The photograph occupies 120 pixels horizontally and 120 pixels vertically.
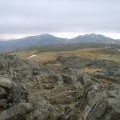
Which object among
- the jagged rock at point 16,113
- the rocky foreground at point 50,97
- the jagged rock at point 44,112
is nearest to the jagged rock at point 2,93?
the rocky foreground at point 50,97

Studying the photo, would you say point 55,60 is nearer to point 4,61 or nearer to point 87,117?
point 4,61

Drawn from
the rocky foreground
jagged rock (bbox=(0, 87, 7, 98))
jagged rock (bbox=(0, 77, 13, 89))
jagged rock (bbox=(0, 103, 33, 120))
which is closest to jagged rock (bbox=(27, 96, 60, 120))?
the rocky foreground

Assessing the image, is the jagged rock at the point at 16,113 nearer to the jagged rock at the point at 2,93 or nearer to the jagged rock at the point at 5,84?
the jagged rock at the point at 2,93

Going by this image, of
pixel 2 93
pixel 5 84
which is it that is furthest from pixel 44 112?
pixel 5 84

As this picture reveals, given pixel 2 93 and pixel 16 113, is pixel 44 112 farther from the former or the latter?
pixel 2 93

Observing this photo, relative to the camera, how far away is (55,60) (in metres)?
130

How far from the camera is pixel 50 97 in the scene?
3569 cm

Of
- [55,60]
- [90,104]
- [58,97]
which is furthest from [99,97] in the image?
[55,60]

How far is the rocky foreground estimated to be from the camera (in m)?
28.3

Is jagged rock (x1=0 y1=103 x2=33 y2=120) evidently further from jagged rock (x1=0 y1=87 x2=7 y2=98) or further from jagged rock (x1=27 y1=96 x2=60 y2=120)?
jagged rock (x1=0 y1=87 x2=7 y2=98)

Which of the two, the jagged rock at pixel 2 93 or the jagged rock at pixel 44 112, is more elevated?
the jagged rock at pixel 2 93

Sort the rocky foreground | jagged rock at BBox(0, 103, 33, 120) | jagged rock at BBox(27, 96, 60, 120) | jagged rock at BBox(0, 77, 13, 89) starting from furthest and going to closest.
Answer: jagged rock at BBox(0, 77, 13, 89), jagged rock at BBox(27, 96, 60, 120), jagged rock at BBox(0, 103, 33, 120), the rocky foreground

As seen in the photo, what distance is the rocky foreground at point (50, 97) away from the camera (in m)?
28.3

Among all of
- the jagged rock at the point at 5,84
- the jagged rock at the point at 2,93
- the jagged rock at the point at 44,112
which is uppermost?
the jagged rock at the point at 5,84
